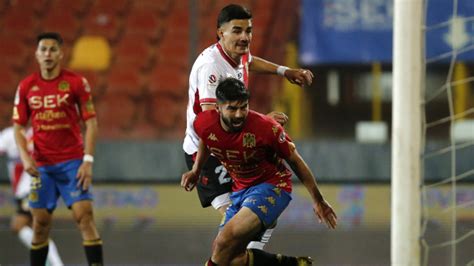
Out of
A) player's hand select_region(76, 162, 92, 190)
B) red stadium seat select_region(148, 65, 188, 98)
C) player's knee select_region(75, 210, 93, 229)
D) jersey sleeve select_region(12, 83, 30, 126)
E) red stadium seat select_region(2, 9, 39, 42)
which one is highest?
red stadium seat select_region(2, 9, 39, 42)

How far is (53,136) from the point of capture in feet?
21.5

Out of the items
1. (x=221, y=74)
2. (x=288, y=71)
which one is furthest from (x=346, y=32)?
(x=221, y=74)

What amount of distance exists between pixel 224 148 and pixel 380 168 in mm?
6464

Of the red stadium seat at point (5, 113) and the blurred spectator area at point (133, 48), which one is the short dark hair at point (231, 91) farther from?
the red stadium seat at point (5, 113)

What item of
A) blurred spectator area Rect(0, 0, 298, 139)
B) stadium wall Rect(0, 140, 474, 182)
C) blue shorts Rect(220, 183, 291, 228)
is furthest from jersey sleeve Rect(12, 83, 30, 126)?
blurred spectator area Rect(0, 0, 298, 139)

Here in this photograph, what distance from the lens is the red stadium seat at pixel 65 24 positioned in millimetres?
12109

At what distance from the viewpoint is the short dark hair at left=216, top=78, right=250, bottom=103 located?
478 centimetres

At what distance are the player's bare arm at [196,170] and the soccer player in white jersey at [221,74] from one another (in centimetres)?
21

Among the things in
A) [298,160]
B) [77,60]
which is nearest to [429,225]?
[77,60]

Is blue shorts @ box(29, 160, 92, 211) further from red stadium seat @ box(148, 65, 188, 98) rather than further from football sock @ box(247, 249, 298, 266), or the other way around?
red stadium seat @ box(148, 65, 188, 98)

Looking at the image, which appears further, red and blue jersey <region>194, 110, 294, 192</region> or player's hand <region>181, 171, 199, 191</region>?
player's hand <region>181, 171, 199, 191</region>

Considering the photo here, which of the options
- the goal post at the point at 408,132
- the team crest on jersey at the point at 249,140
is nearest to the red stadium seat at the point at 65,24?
the team crest on jersey at the point at 249,140

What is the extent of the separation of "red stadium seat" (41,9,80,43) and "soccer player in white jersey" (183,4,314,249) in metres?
6.83

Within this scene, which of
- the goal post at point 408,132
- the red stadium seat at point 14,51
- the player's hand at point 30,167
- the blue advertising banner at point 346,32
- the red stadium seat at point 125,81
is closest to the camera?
the goal post at point 408,132
